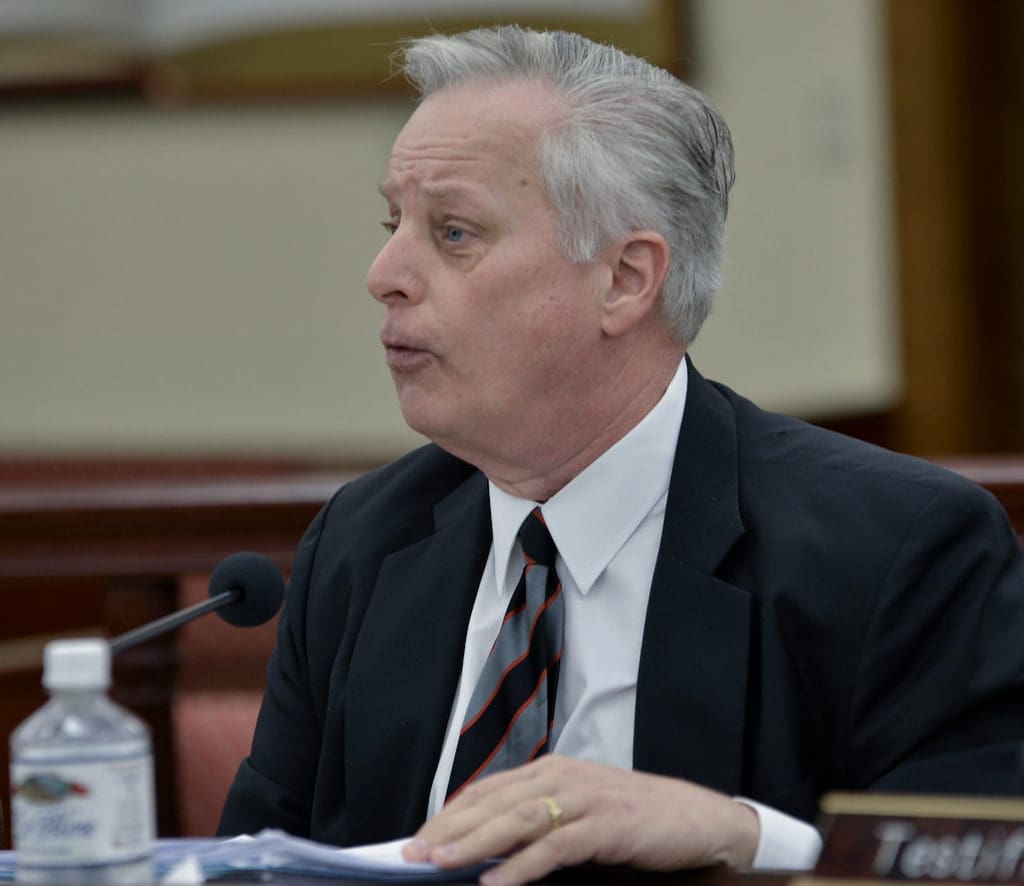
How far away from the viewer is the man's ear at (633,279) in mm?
1824

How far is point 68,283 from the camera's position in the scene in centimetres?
557

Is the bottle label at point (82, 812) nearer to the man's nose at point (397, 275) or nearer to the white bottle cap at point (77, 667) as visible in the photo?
the white bottle cap at point (77, 667)

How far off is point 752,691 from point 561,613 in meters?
0.21

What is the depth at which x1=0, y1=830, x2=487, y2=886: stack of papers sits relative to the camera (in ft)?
4.16

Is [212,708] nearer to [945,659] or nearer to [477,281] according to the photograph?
[477,281]

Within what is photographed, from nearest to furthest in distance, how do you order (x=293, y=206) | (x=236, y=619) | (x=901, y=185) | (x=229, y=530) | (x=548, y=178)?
(x=236, y=619)
(x=548, y=178)
(x=229, y=530)
(x=901, y=185)
(x=293, y=206)

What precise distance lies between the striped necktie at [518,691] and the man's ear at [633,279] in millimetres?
281

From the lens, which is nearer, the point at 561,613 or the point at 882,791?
the point at 882,791

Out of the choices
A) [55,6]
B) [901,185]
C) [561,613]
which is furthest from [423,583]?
[55,6]

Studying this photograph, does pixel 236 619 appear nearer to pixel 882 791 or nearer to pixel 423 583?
pixel 423 583

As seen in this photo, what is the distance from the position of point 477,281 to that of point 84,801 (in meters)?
0.77

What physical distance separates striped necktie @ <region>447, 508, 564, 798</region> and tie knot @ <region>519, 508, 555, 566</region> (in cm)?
1

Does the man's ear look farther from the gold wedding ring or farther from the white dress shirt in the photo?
the gold wedding ring

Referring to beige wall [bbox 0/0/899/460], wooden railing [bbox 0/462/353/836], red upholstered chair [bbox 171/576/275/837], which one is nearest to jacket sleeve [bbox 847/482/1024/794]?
red upholstered chair [bbox 171/576/275/837]
